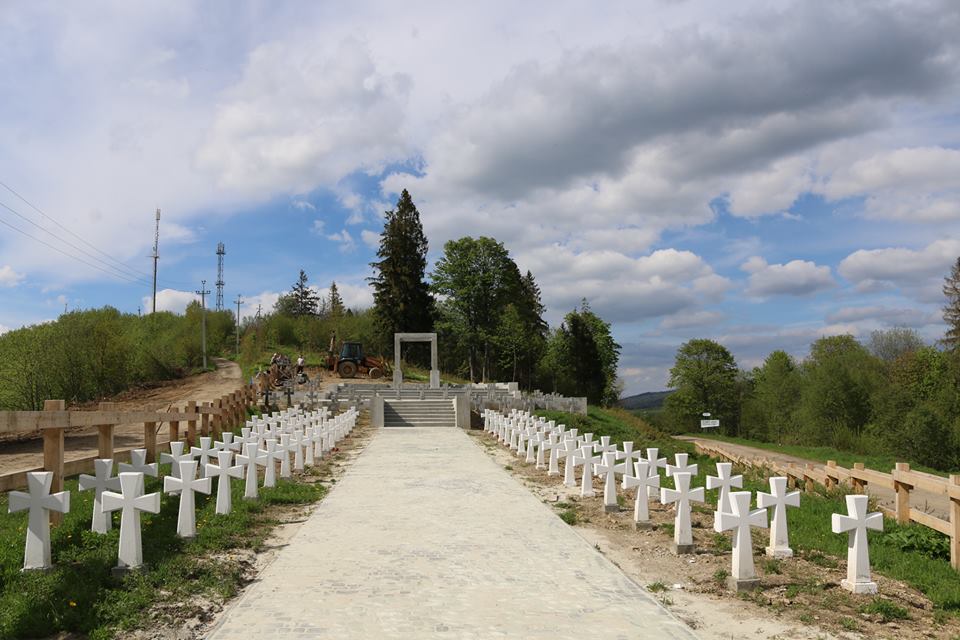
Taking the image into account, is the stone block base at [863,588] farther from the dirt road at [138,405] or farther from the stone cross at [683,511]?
the dirt road at [138,405]

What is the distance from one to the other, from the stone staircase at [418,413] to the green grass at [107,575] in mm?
20092

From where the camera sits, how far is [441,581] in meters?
6.46

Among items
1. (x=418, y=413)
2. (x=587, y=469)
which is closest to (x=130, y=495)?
(x=587, y=469)

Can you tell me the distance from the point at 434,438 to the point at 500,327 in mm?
44313

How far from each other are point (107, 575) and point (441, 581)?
2927 millimetres

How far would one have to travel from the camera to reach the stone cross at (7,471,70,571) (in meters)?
6.30

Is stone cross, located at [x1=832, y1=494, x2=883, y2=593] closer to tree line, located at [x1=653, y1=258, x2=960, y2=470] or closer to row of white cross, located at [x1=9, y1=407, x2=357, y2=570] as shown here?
row of white cross, located at [x1=9, y1=407, x2=357, y2=570]

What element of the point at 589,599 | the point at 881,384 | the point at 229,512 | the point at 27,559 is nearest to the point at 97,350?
the point at 229,512

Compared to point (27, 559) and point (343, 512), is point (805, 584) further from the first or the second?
point (27, 559)

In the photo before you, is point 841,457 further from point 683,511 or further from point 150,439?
point 150,439

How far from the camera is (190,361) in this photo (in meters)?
61.5

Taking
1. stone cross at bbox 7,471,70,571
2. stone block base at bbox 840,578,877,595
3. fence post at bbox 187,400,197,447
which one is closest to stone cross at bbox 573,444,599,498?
stone block base at bbox 840,578,877,595

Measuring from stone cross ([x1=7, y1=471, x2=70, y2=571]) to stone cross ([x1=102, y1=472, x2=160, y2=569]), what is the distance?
1.45 feet

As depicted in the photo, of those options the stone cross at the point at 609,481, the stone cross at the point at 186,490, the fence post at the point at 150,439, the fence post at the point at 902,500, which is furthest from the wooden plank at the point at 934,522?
the fence post at the point at 150,439
